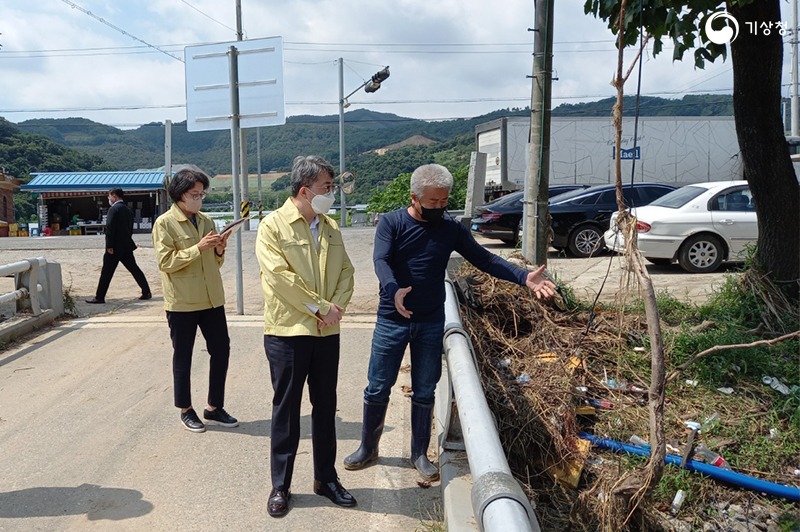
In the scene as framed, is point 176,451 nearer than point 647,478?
No

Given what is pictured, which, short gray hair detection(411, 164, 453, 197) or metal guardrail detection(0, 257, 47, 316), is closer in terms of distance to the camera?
short gray hair detection(411, 164, 453, 197)

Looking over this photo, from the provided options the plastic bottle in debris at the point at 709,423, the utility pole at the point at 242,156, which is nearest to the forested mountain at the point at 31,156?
the utility pole at the point at 242,156

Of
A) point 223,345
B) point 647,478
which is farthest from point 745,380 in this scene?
point 223,345

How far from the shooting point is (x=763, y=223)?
6.88 m

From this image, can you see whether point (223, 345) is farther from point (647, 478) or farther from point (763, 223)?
point (763, 223)

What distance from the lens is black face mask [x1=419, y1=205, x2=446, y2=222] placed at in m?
4.21

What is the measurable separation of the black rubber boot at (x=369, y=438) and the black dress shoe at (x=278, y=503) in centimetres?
68

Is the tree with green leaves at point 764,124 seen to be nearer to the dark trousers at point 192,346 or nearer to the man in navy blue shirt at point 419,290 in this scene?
the man in navy blue shirt at point 419,290

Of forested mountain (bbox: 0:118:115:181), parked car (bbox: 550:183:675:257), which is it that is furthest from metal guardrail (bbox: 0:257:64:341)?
forested mountain (bbox: 0:118:115:181)

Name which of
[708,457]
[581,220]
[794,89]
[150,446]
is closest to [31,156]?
[794,89]

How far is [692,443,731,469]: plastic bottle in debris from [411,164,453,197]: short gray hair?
233 centimetres

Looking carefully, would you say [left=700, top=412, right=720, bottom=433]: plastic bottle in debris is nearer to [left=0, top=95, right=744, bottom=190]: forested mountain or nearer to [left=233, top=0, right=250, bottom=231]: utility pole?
[left=233, top=0, right=250, bottom=231]: utility pole

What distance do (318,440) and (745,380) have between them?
3508 millimetres

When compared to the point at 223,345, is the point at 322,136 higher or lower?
higher
